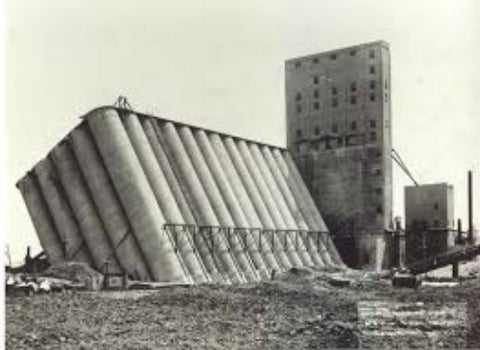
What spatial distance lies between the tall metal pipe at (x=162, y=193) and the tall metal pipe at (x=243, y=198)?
280 inches

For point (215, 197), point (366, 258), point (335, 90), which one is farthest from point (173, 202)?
point (335, 90)

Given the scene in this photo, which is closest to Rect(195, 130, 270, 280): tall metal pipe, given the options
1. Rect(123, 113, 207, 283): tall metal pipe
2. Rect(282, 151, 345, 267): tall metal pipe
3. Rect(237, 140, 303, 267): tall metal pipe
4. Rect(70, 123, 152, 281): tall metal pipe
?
Rect(237, 140, 303, 267): tall metal pipe

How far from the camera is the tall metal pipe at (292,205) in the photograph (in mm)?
50594

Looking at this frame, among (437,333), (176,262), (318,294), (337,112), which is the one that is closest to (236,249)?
(176,262)

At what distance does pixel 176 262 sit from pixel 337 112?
24.7m

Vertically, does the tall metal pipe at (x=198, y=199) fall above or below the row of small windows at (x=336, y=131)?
below

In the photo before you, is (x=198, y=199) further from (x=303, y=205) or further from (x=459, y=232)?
(x=459, y=232)

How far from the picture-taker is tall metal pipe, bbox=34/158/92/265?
125ft

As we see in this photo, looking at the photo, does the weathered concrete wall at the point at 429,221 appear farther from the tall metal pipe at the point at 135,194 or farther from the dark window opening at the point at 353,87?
the tall metal pipe at the point at 135,194

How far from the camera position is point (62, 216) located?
127 feet

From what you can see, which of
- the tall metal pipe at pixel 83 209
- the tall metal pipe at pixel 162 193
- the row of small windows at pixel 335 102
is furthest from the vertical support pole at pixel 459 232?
the tall metal pipe at pixel 83 209

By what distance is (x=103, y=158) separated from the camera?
3916 centimetres

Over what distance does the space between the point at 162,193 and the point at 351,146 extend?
21.3m

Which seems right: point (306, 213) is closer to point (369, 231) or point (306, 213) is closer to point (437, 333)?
point (369, 231)
